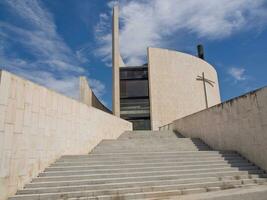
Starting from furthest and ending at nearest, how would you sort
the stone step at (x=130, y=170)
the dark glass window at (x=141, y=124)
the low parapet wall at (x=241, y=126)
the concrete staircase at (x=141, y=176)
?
1. the dark glass window at (x=141, y=124)
2. the low parapet wall at (x=241, y=126)
3. the stone step at (x=130, y=170)
4. the concrete staircase at (x=141, y=176)

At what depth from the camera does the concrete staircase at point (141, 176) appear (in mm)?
4961

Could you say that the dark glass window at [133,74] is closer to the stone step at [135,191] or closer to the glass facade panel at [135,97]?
the glass facade panel at [135,97]

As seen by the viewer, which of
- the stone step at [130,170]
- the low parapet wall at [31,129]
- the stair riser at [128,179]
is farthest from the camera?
the stone step at [130,170]

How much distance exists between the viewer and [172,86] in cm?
2136

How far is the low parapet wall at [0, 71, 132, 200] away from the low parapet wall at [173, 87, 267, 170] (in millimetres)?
5930

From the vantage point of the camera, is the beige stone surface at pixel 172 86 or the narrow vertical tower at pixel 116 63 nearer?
the narrow vertical tower at pixel 116 63

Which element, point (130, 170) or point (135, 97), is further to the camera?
point (135, 97)

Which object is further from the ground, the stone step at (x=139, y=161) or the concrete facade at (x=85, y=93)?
the concrete facade at (x=85, y=93)

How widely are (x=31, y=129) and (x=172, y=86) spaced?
17356 millimetres

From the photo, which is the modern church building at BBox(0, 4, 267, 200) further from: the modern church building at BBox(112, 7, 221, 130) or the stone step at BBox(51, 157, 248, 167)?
the modern church building at BBox(112, 7, 221, 130)

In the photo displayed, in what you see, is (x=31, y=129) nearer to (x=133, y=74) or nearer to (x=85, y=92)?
(x=85, y=92)

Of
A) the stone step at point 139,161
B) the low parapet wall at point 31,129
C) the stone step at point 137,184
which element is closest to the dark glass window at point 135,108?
the low parapet wall at point 31,129

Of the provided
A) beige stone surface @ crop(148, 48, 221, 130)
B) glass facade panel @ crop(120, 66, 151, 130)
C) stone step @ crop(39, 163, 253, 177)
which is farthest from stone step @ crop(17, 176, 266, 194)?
glass facade panel @ crop(120, 66, 151, 130)

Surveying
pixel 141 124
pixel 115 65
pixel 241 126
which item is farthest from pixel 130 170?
pixel 115 65
